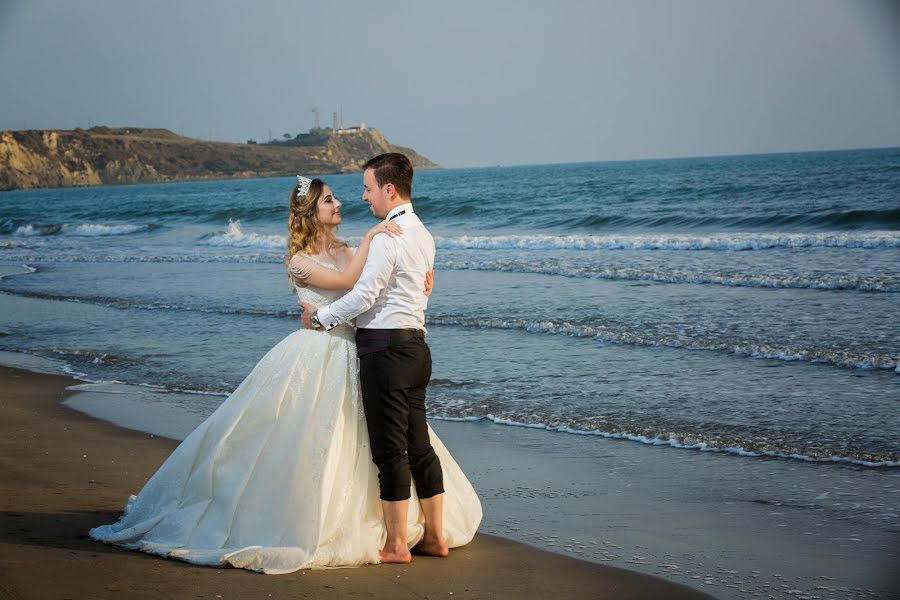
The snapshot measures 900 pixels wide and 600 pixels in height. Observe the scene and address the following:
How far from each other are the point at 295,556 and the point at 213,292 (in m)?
12.3

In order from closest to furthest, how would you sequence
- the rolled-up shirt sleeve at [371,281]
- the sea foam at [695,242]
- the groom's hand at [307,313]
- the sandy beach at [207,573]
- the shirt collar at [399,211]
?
the sandy beach at [207,573], the rolled-up shirt sleeve at [371,281], the shirt collar at [399,211], the groom's hand at [307,313], the sea foam at [695,242]

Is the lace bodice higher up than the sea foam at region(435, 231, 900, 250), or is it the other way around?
the lace bodice

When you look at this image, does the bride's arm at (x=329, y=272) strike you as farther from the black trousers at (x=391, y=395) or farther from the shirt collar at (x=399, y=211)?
the black trousers at (x=391, y=395)

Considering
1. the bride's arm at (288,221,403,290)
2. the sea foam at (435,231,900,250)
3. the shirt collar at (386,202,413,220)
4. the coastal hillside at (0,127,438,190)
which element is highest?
the coastal hillside at (0,127,438,190)

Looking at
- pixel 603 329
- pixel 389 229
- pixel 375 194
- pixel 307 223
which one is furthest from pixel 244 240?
pixel 389 229

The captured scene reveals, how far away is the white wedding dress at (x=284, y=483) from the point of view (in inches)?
159

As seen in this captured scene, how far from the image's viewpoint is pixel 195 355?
33.0ft

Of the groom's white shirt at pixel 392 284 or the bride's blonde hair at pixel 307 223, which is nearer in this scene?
the groom's white shirt at pixel 392 284

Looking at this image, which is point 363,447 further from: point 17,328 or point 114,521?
point 17,328

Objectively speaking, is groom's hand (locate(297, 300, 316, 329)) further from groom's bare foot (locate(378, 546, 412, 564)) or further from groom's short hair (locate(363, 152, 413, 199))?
groom's bare foot (locate(378, 546, 412, 564))

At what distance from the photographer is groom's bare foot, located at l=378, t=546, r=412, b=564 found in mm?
4148

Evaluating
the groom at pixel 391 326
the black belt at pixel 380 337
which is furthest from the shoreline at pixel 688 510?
the black belt at pixel 380 337

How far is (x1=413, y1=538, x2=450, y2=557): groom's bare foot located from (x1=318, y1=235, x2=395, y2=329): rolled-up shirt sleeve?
3.77 ft

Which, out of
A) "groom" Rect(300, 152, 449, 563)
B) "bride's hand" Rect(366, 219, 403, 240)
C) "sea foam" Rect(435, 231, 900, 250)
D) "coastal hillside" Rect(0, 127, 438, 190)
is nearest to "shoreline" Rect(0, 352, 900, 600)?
"groom" Rect(300, 152, 449, 563)
